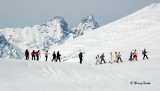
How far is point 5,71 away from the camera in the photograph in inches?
1203

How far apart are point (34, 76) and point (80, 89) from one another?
5.15 m

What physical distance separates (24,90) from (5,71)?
660 cm

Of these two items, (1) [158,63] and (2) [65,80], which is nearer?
(2) [65,80]

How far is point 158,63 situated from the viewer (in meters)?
42.9

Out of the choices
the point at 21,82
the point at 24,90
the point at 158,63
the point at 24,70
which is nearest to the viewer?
the point at 24,90

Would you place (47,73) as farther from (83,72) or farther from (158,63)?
(158,63)

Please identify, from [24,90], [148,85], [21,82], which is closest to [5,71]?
[21,82]

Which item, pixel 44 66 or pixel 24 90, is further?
pixel 44 66

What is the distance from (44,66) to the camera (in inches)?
1409

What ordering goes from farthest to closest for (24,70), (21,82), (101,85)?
(24,70) < (101,85) < (21,82)

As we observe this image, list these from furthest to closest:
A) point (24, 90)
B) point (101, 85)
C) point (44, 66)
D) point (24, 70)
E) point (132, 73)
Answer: point (132, 73) → point (44, 66) → point (24, 70) → point (101, 85) → point (24, 90)

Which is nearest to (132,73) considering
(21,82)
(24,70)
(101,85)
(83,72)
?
(83,72)

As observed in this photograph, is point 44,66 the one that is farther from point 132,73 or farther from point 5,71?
point 132,73

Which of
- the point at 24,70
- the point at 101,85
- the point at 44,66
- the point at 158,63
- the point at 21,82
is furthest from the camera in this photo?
the point at 158,63
